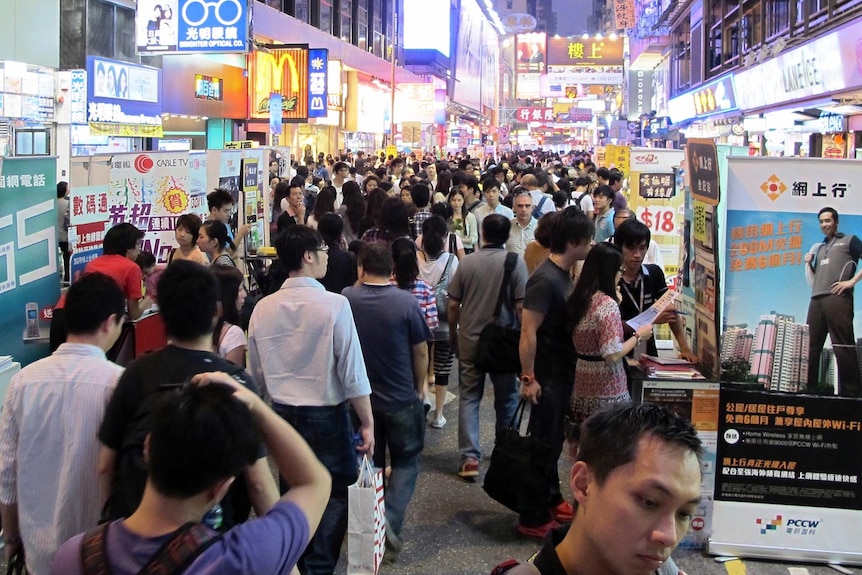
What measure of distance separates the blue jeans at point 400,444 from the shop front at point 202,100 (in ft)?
48.5

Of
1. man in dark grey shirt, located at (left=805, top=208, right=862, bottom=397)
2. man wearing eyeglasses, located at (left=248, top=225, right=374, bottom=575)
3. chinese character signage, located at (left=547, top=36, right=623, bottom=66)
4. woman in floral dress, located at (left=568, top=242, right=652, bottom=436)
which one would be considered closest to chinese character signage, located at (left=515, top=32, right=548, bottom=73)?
chinese character signage, located at (left=547, top=36, right=623, bottom=66)

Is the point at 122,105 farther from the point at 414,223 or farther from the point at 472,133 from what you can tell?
the point at 472,133

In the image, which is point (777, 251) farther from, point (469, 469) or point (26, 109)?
point (26, 109)

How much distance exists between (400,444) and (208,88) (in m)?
19.0

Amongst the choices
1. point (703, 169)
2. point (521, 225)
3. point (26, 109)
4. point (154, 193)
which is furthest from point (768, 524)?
point (26, 109)

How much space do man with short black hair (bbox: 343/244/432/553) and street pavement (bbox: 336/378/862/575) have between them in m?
0.40

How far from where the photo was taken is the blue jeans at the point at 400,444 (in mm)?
4922

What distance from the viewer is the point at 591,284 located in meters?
4.89

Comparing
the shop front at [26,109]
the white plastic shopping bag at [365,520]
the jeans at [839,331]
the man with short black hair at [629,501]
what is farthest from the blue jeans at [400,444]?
the shop front at [26,109]

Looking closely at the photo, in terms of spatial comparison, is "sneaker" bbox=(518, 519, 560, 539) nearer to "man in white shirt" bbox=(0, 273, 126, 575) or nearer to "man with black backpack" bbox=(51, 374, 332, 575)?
"man in white shirt" bbox=(0, 273, 126, 575)

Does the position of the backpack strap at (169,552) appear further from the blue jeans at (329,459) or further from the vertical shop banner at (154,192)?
the vertical shop banner at (154,192)

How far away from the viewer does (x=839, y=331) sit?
4.83m

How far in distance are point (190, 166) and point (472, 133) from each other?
68.9m

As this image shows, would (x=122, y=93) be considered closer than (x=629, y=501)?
No
